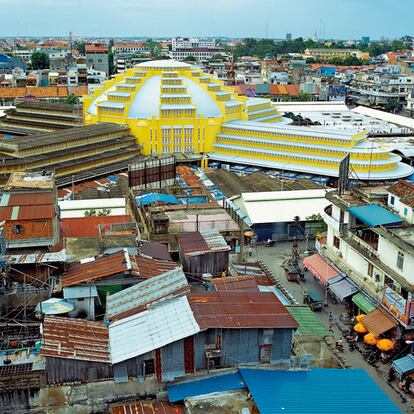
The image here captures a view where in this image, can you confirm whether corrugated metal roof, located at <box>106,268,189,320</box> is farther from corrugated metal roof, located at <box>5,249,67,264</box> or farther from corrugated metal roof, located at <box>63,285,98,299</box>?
corrugated metal roof, located at <box>5,249,67,264</box>

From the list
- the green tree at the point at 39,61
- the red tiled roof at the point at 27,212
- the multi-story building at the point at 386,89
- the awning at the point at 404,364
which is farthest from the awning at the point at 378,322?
the green tree at the point at 39,61

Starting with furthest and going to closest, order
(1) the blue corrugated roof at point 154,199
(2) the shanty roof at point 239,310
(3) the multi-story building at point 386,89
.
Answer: (3) the multi-story building at point 386,89
(1) the blue corrugated roof at point 154,199
(2) the shanty roof at point 239,310

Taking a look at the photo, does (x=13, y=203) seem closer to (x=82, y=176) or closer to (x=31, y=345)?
(x=31, y=345)

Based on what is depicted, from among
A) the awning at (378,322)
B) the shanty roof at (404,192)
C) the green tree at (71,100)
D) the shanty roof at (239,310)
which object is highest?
the green tree at (71,100)

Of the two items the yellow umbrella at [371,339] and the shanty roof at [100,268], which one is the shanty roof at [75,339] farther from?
the yellow umbrella at [371,339]

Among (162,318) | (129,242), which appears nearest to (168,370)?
(162,318)

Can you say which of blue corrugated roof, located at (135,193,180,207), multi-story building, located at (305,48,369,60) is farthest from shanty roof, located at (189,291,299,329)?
multi-story building, located at (305,48,369,60)
